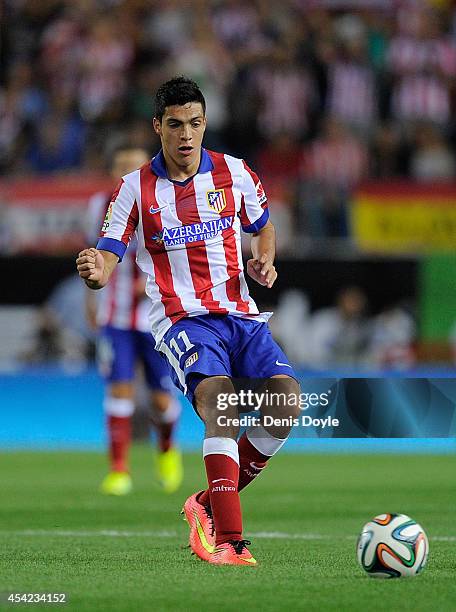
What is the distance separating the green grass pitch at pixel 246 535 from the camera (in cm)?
464

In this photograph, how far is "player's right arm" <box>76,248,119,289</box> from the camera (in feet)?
18.4

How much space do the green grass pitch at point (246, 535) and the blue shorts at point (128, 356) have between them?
83 centimetres

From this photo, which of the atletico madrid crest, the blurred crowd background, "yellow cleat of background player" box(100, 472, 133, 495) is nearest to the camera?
the atletico madrid crest

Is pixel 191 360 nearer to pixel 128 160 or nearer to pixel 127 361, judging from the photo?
pixel 128 160

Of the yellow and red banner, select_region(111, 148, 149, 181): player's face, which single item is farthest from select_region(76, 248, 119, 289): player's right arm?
the yellow and red banner

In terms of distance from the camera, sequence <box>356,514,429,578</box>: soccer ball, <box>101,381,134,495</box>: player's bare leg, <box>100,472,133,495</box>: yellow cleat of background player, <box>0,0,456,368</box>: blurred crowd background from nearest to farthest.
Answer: <box>356,514,429,578</box>: soccer ball → <box>100,472,133,495</box>: yellow cleat of background player → <box>101,381,134,495</box>: player's bare leg → <box>0,0,456,368</box>: blurred crowd background

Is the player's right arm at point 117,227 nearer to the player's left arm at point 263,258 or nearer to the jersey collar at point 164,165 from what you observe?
the jersey collar at point 164,165

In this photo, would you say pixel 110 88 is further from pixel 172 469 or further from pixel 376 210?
pixel 172 469

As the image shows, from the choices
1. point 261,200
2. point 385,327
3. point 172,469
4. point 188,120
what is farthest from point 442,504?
point 385,327

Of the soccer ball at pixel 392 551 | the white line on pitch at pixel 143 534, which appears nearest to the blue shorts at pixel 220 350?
the soccer ball at pixel 392 551

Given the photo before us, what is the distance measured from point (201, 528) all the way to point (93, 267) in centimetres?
124

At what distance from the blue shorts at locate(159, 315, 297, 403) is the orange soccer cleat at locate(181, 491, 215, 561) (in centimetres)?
54

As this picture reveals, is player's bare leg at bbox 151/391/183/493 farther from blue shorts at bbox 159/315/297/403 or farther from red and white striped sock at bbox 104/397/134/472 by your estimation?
blue shorts at bbox 159/315/297/403

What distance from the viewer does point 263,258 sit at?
5984mm
